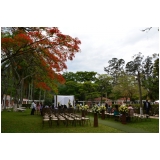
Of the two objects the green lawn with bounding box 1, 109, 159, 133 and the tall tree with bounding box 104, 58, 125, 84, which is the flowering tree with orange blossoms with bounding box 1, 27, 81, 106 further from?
the tall tree with bounding box 104, 58, 125, 84

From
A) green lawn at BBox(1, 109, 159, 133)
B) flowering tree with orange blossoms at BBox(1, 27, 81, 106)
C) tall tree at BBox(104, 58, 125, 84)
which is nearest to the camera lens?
green lawn at BBox(1, 109, 159, 133)

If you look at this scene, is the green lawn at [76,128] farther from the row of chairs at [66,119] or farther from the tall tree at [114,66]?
the tall tree at [114,66]

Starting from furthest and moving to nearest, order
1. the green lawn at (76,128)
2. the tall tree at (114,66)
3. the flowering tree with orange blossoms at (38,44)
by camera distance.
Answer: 1. the tall tree at (114,66)
2. the flowering tree with orange blossoms at (38,44)
3. the green lawn at (76,128)

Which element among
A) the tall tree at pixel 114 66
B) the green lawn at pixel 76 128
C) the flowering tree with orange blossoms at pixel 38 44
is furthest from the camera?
the tall tree at pixel 114 66

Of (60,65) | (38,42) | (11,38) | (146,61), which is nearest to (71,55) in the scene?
(60,65)

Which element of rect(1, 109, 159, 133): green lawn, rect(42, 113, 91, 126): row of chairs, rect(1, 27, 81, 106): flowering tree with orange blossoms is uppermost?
rect(1, 27, 81, 106): flowering tree with orange blossoms

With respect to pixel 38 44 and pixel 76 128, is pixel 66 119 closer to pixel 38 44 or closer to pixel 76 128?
pixel 76 128

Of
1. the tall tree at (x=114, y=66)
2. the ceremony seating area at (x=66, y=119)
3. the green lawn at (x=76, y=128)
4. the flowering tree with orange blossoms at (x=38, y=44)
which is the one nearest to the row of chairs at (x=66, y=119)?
the ceremony seating area at (x=66, y=119)

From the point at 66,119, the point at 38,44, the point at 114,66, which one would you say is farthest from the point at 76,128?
the point at 114,66

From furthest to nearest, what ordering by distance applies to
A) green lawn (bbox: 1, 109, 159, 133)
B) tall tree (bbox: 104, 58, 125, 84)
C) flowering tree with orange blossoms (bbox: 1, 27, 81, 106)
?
tall tree (bbox: 104, 58, 125, 84), flowering tree with orange blossoms (bbox: 1, 27, 81, 106), green lawn (bbox: 1, 109, 159, 133)

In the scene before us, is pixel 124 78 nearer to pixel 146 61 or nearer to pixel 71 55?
pixel 146 61

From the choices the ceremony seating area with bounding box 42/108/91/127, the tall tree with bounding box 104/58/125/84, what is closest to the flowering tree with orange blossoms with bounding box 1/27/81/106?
the ceremony seating area with bounding box 42/108/91/127

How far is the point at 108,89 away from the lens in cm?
2952
